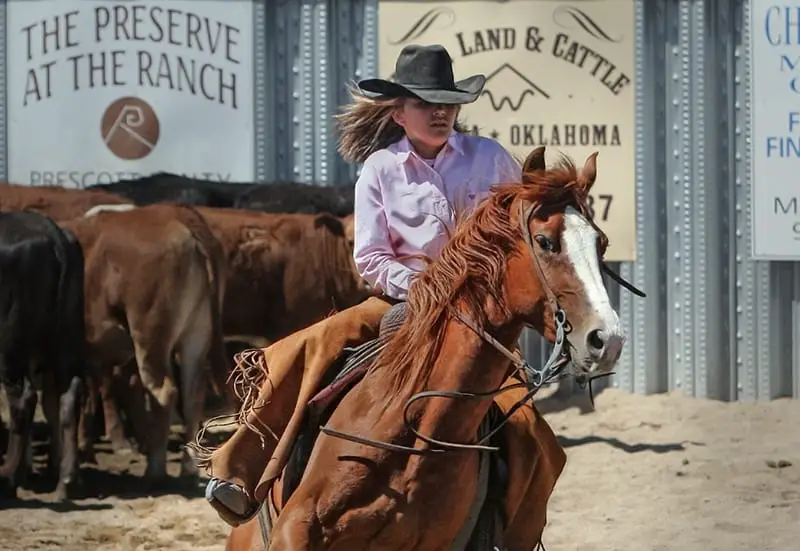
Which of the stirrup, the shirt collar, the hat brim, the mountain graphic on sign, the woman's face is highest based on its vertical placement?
the mountain graphic on sign

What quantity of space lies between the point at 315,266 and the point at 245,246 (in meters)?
0.54

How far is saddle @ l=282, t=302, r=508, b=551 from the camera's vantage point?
14.2ft

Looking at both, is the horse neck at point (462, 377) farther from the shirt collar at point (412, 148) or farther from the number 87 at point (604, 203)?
the number 87 at point (604, 203)

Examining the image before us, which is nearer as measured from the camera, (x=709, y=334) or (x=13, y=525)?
(x=13, y=525)

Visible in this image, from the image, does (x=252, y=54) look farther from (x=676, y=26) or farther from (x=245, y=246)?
(x=676, y=26)

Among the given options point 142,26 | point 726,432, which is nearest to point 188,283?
point 142,26

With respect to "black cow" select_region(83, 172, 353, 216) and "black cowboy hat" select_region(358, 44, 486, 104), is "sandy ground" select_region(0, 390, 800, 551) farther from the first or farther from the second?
"black cowboy hat" select_region(358, 44, 486, 104)

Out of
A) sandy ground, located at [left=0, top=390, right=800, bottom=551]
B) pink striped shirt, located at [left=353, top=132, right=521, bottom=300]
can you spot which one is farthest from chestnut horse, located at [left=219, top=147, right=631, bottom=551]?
sandy ground, located at [left=0, top=390, right=800, bottom=551]

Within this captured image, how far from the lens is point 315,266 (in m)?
11.0

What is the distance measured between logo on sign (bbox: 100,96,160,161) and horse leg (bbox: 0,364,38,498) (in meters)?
3.20

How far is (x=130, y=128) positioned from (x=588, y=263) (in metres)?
8.62

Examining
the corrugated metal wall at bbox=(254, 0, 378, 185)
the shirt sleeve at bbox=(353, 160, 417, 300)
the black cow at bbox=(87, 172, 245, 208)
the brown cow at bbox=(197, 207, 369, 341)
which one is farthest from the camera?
the corrugated metal wall at bbox=(254, 0, 378, 185)

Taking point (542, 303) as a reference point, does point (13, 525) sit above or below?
below

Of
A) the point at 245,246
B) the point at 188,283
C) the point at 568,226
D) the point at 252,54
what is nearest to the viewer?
the point at 568,226
